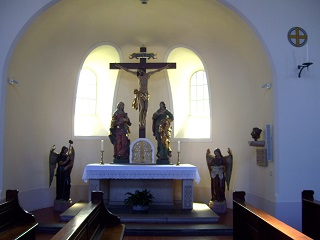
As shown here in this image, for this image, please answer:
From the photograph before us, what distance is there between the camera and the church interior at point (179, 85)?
773 cm

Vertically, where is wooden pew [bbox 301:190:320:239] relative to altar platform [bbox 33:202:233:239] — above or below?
above

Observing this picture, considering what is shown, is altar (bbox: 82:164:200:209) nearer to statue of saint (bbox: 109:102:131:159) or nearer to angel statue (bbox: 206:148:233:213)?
angel statue (bbox: 206:148:233:213)

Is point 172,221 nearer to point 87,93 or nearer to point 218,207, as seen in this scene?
point 218,207

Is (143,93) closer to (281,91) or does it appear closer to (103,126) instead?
(103,126)

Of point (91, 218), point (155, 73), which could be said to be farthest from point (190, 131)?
point (91, 218)

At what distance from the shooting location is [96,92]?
11484 mm

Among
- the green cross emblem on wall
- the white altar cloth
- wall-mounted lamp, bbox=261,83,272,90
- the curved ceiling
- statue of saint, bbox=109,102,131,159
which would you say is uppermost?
the curved ceiling

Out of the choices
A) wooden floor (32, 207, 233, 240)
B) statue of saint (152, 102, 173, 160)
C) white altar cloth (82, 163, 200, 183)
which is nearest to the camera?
wooden floor (32, 207, 233, 240)

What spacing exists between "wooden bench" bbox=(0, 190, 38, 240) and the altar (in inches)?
126

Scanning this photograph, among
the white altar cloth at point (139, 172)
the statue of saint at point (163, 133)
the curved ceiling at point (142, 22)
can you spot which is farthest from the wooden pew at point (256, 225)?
the curved ceiling at point (142, 22)

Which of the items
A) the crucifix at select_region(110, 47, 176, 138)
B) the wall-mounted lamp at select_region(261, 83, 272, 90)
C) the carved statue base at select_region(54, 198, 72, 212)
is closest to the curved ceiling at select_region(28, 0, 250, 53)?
the crucifix at select_region(110, 47, 176, 138)

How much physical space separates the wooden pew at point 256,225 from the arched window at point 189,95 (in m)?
5.30

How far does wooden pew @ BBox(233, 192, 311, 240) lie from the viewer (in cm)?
354

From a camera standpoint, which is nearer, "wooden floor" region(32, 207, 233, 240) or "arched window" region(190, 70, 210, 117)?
"wooden floor" region(32, 207, 233, 240)
